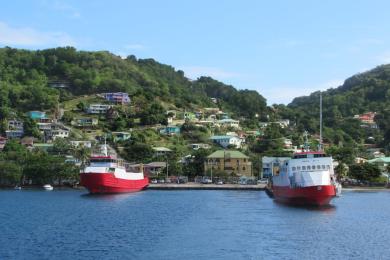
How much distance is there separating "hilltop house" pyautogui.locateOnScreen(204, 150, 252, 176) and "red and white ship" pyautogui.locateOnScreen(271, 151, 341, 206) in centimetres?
5948

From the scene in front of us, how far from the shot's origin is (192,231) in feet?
172

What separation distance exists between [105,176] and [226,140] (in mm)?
77444

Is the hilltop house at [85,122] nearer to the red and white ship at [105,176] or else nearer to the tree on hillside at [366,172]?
the red and white ship at [105,176]

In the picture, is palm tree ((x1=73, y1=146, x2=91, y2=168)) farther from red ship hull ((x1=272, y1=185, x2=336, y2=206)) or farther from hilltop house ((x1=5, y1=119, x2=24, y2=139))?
red ship hull ((x1=272, y1=185, x2=336, y2=206))

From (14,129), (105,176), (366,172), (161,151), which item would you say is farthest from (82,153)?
(366,172)

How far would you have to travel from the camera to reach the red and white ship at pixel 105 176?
97375mm

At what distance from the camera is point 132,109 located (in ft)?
641

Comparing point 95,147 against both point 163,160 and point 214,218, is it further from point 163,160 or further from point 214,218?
point 214,218

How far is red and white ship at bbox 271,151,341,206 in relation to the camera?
7131 cm

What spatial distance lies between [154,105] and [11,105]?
152 feet

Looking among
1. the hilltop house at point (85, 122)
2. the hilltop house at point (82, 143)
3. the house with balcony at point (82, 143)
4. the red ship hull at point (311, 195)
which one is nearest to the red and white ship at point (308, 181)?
→ the red ship hull at point (311, 195)

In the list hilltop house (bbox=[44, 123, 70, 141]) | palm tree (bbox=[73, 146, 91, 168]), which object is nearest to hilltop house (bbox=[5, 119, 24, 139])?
hilltop house (bbox=[44, 123, 70, 141])

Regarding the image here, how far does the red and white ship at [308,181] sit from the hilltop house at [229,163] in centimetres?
5948

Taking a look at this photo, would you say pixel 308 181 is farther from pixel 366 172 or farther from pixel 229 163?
pixel 229 163
